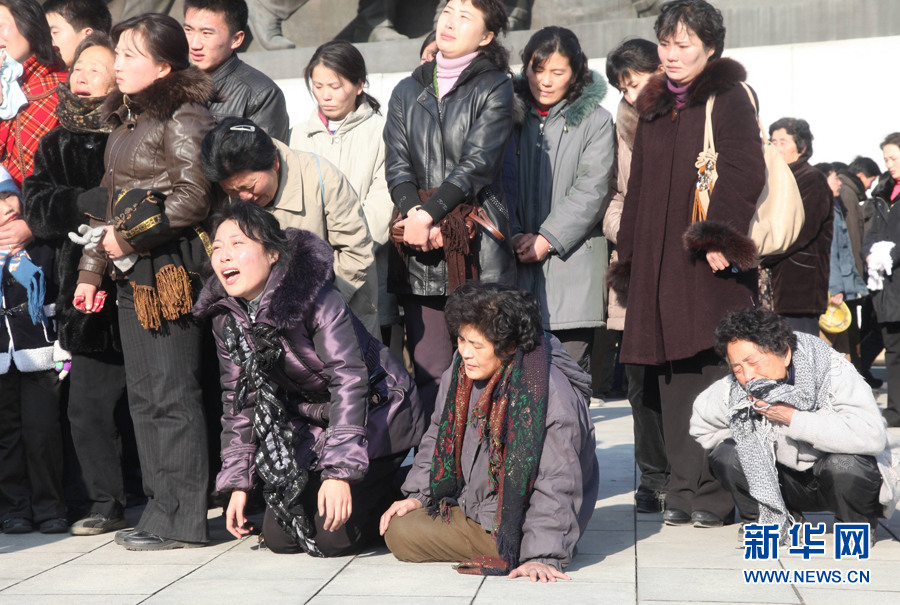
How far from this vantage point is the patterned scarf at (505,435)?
3711mm

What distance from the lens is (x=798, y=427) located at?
4.06 metres

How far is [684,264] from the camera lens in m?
4.46

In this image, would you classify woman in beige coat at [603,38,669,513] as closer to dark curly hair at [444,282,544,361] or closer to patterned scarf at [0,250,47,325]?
dark curly hair at [444,282,544,361]

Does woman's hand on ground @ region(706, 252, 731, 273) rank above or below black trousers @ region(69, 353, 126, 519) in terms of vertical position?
above

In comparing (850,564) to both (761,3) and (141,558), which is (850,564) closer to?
(141,558)

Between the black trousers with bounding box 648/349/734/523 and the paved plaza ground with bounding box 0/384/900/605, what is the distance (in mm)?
117

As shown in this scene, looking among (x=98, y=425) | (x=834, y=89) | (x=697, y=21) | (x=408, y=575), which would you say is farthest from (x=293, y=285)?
(x=834, y=89)

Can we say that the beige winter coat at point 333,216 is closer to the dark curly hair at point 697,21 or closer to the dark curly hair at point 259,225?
the dark curly hair at point 259,225

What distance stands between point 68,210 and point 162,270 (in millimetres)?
537

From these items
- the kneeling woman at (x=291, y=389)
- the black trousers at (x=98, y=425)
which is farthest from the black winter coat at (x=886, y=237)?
the black trousers at (x=98, y=425)

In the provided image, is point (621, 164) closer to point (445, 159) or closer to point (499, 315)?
point (445, 159)

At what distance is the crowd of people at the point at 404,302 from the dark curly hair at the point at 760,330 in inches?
0.5

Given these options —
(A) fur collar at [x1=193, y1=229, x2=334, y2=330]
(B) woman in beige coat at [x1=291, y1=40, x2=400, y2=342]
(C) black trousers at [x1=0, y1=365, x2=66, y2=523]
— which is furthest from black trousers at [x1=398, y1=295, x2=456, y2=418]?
(C) black trousers at [x1=0, y1=365, x2=66, y2=523]

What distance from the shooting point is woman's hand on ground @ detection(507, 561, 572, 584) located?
362cm
